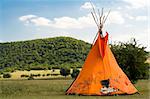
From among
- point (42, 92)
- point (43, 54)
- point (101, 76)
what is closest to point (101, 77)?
point (101, 76)

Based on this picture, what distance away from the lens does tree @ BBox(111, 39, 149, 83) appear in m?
33.8

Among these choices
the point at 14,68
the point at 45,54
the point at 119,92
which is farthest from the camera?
the point at 45,54

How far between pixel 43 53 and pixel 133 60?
61092 mm

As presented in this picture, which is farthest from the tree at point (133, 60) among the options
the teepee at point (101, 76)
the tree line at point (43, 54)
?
the tree line at point (43, 54)

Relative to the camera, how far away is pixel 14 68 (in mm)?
77375

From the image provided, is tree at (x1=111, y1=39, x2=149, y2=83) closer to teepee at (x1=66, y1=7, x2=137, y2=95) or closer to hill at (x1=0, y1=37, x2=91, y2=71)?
teepee at (x1=66, y1=7, x2=137, y2=95)

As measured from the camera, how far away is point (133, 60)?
1326 inches

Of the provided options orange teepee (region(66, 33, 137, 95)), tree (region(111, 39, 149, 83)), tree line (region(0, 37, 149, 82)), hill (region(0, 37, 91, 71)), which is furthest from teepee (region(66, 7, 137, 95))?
hill (region(0, 37, 91, 71))

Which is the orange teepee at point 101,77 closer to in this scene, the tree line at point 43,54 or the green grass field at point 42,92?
the green grass field at point 42,92

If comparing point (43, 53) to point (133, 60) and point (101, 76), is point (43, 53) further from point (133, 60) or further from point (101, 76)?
point (101, 76)

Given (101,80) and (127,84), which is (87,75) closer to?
(101,80)

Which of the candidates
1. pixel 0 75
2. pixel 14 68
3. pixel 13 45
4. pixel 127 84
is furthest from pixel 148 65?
pixel 13 45

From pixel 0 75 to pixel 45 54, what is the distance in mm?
24946

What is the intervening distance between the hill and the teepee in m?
48.3
